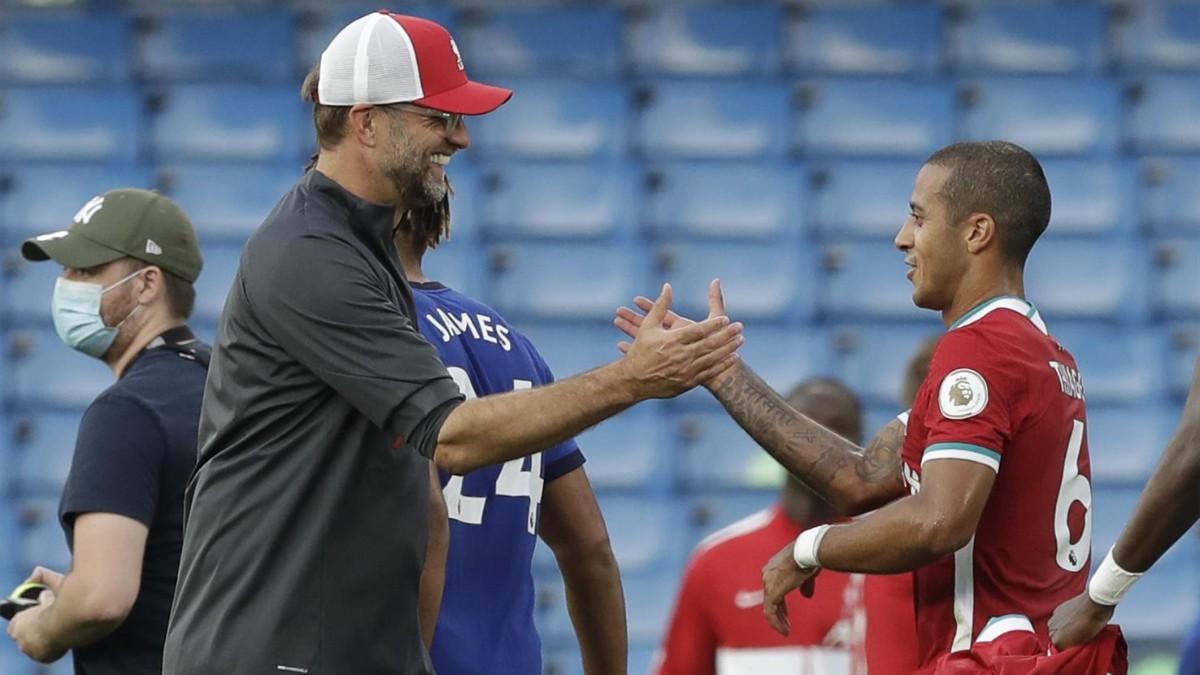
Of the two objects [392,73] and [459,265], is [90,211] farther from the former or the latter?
[459,265]

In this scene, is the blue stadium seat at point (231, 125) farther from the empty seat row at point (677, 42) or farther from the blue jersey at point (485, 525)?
the blue jersey at point (485, 525)

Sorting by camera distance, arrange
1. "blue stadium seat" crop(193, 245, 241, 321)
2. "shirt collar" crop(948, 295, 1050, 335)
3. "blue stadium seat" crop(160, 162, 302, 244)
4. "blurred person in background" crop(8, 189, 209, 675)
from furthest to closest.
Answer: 1. "blue stadium seat" crop(160, 162, 302, 244)
2. "blue stadium seat" crop(193, 245, 241, 321)
3. "blurred person in background" crop(8, 189, 209, 675)
4. "shirt collar" crop(948, 295, 1050, 335)

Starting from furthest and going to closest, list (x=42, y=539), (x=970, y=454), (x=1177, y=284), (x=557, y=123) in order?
(x=557, y=123) < (x=1177, y=284) < (x=42, y=539) < (x=970, y=454)

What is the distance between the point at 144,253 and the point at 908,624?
6.87ft

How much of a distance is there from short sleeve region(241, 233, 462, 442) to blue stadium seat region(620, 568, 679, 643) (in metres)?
5.16

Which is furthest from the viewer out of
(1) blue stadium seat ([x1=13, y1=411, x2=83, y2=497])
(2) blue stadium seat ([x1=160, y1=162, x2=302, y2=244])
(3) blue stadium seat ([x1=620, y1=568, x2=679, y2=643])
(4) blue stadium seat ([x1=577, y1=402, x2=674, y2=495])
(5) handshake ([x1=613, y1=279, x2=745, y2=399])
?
(2) blue stadium seat ([x1=160, y1=162, x2=302, y2=244])

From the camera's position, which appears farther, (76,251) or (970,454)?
(76,251)

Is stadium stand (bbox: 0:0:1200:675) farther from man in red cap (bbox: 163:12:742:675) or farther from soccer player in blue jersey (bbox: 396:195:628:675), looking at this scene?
man in red cap (bbox: 163:12:742:675)

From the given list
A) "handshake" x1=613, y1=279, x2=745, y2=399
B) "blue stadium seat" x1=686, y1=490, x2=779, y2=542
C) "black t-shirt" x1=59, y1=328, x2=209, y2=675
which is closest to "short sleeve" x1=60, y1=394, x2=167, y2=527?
"black t-shirt" x1=59, y1=328, x2=209, y2=675

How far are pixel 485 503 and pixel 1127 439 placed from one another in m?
5.66

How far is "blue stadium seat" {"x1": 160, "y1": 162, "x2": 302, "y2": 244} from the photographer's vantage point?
9.45 meters

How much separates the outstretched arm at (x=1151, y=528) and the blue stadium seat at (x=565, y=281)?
5825 mm

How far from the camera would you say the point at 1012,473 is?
3.55 meters

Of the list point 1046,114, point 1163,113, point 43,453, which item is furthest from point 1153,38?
point 43,453
